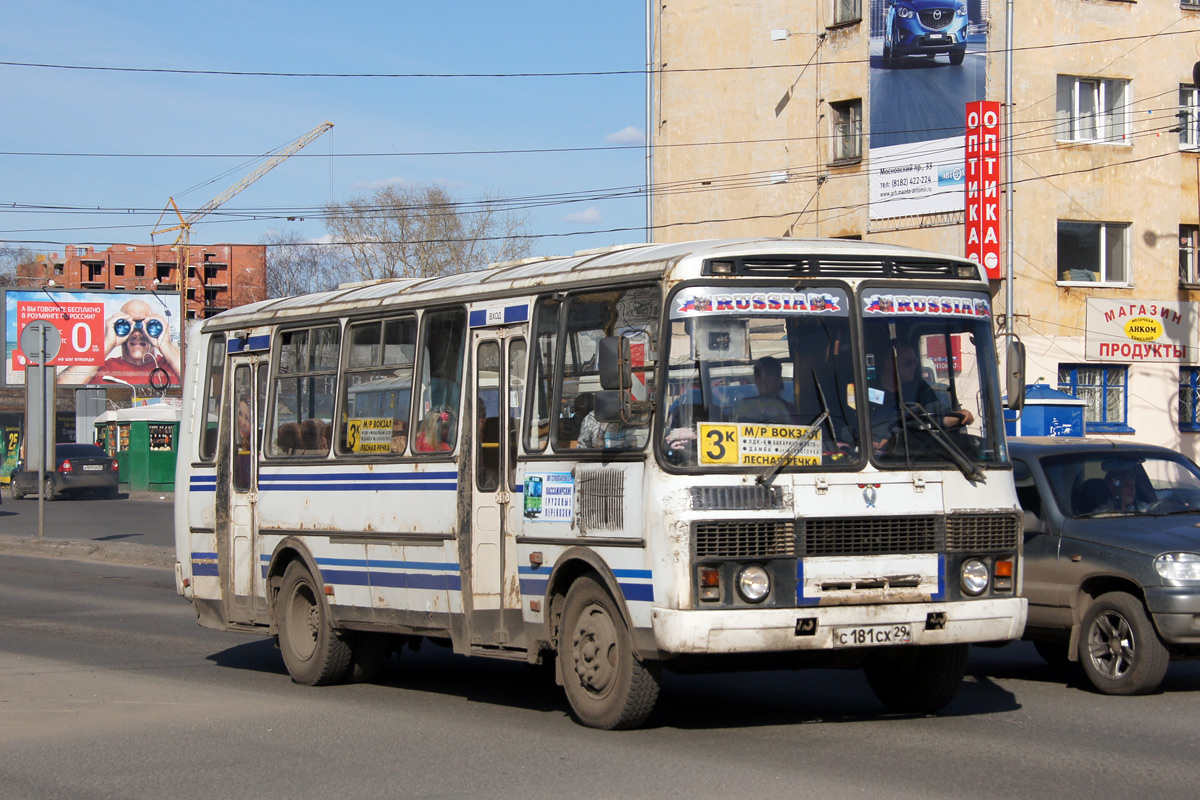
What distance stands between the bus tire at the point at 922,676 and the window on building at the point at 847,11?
29.0 m

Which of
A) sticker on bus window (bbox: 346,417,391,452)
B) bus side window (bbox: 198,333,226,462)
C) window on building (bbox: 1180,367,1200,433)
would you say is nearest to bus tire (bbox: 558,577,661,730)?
sticker on bus window (bbox: 346,417,391,452)

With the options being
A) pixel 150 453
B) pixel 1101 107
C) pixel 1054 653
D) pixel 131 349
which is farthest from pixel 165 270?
pixel 1054 653

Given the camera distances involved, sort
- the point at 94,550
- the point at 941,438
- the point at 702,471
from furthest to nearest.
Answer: the point at 94,550
the point at 941,438
the point at 702,471

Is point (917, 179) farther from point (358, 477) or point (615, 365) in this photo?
point (615, 365)

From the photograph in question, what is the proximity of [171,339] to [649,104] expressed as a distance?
32.0m

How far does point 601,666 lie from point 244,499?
180 inches

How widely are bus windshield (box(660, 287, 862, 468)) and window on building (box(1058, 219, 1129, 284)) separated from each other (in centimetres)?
2732

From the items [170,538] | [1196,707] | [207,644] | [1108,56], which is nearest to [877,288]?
[1196,707]

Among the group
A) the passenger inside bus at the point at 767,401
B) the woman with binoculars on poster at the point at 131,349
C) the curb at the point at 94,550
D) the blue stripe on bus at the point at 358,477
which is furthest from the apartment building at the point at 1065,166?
the woman with binoculars on poster at the point at 131,349

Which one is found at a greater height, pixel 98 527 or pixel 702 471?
pixel 702 471

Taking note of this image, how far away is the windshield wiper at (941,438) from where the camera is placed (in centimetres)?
Result: 820

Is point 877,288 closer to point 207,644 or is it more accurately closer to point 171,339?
point 207,644

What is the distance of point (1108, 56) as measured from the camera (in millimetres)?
34000

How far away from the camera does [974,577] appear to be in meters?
8.16
